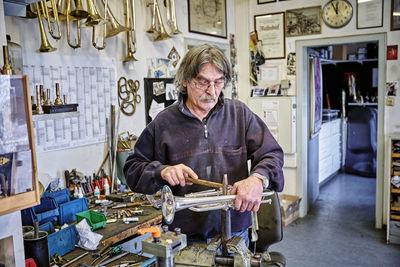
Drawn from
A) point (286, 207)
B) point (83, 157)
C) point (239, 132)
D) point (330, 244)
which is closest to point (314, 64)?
point (286, 207)

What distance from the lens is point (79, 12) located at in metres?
2.59

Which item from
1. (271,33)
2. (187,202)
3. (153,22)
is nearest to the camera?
(187,202)

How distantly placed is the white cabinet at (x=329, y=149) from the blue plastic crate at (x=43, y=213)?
4.32m

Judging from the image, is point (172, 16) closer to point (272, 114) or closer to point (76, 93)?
point (76, 93)

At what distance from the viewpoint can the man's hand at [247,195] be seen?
4.08 ft

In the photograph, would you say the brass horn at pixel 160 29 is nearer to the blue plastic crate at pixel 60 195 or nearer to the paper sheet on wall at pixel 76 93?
the paper sheet on wall at pixel 76 93

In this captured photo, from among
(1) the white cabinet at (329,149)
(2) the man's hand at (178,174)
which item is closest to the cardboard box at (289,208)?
(1) the white cabinet at (329,149)

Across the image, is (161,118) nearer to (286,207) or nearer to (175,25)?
(175,25)

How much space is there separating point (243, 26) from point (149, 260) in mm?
3677

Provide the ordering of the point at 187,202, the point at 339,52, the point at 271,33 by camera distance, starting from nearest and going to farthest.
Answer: the point at 187,202 → the point at 271,33 → the point at 339,52

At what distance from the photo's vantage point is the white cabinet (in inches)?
229

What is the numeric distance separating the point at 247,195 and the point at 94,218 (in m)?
1.35

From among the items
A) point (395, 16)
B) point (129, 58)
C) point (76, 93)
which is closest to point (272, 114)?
point (395, 16)

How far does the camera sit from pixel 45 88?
2.65 metres
